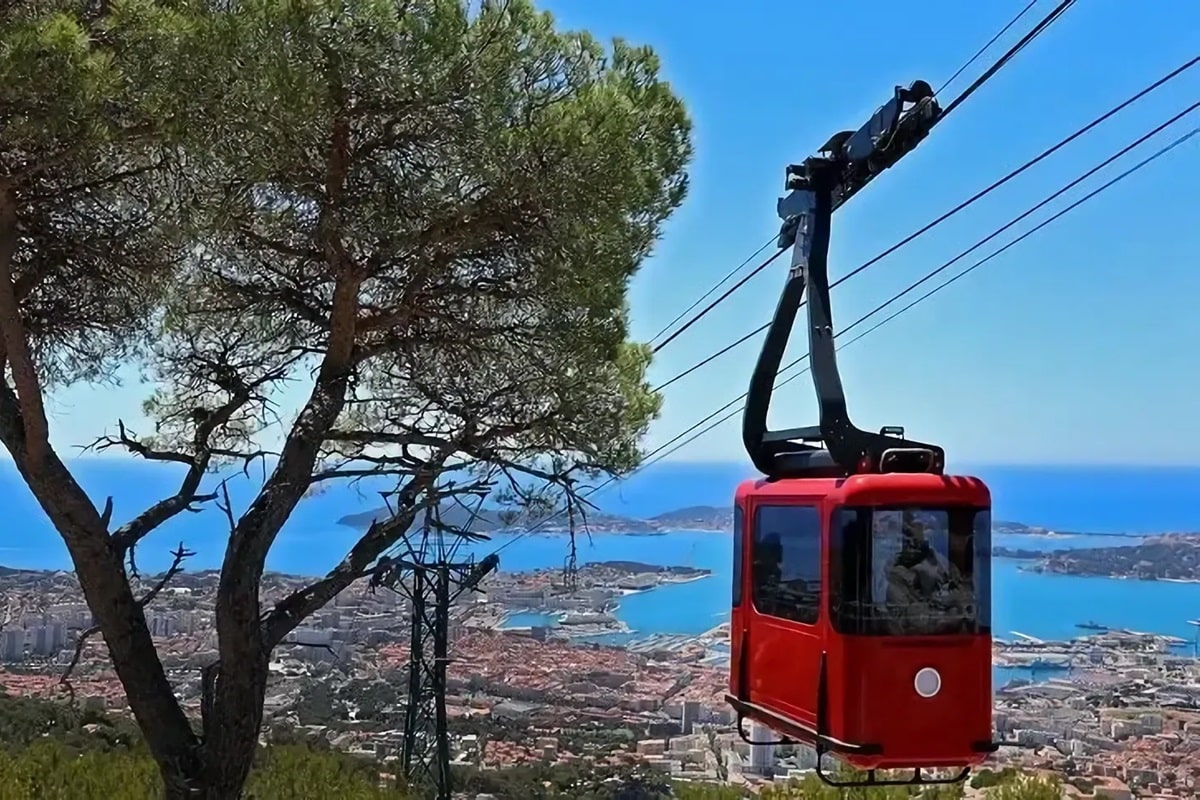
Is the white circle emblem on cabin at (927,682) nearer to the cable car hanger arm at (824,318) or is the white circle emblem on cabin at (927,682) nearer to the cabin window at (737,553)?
the cable car hanger arm at (824,318)

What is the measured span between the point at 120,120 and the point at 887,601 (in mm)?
4291

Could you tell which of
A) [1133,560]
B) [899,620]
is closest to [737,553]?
[899,620]

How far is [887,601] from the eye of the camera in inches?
164

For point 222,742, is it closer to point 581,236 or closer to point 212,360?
point 212,360

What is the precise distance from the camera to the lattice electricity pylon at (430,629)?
684 cm

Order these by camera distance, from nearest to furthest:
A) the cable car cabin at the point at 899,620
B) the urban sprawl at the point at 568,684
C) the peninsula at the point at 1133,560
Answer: the cable car cabin at the point at 899,620, the urban sprawl at the point at 568,684, the peninsula at the point at 1133,560

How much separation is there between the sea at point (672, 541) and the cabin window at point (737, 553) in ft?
0.98

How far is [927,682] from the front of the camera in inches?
164

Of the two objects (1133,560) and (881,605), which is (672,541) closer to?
(1133,560)

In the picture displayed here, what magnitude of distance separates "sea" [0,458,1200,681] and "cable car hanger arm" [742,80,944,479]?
34cm

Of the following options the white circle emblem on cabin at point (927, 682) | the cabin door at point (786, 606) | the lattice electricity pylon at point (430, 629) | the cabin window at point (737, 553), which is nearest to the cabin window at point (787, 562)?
the cabin door at point (786, 606)

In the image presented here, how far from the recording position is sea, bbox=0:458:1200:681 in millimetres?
6500

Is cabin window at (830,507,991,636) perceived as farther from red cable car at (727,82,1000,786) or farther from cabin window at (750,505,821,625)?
cabin window at (750,505,821,625)

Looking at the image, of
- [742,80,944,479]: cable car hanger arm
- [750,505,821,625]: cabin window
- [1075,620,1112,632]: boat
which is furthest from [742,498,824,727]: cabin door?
[1075,620,1112,632]: boat
